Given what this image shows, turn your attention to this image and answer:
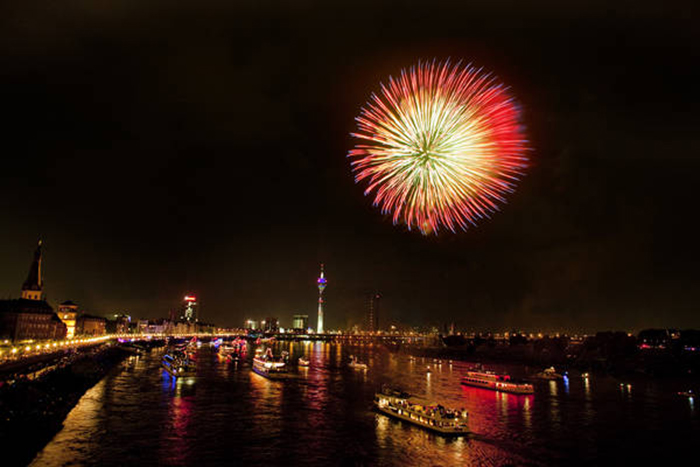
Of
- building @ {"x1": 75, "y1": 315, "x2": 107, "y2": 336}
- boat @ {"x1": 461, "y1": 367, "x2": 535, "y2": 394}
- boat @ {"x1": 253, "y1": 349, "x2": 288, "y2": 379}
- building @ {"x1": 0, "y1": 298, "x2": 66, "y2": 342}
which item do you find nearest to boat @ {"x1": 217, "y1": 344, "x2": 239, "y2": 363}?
boat @ {"x1": 253, "y1": 349, "x2": 288, "y2": 379}

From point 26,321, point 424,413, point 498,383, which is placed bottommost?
point 498,383

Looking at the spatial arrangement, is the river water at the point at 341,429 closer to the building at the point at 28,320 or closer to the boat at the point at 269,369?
the boat at the point at 269,369

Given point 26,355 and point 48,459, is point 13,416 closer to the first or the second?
point 48,459

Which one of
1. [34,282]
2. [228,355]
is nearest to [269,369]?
[228,355]

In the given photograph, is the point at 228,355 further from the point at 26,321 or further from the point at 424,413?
the point at 424,413

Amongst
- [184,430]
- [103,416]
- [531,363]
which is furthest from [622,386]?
[103,416]

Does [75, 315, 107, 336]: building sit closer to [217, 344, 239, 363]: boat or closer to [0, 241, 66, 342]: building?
[0, 241, 66, 342]: building
